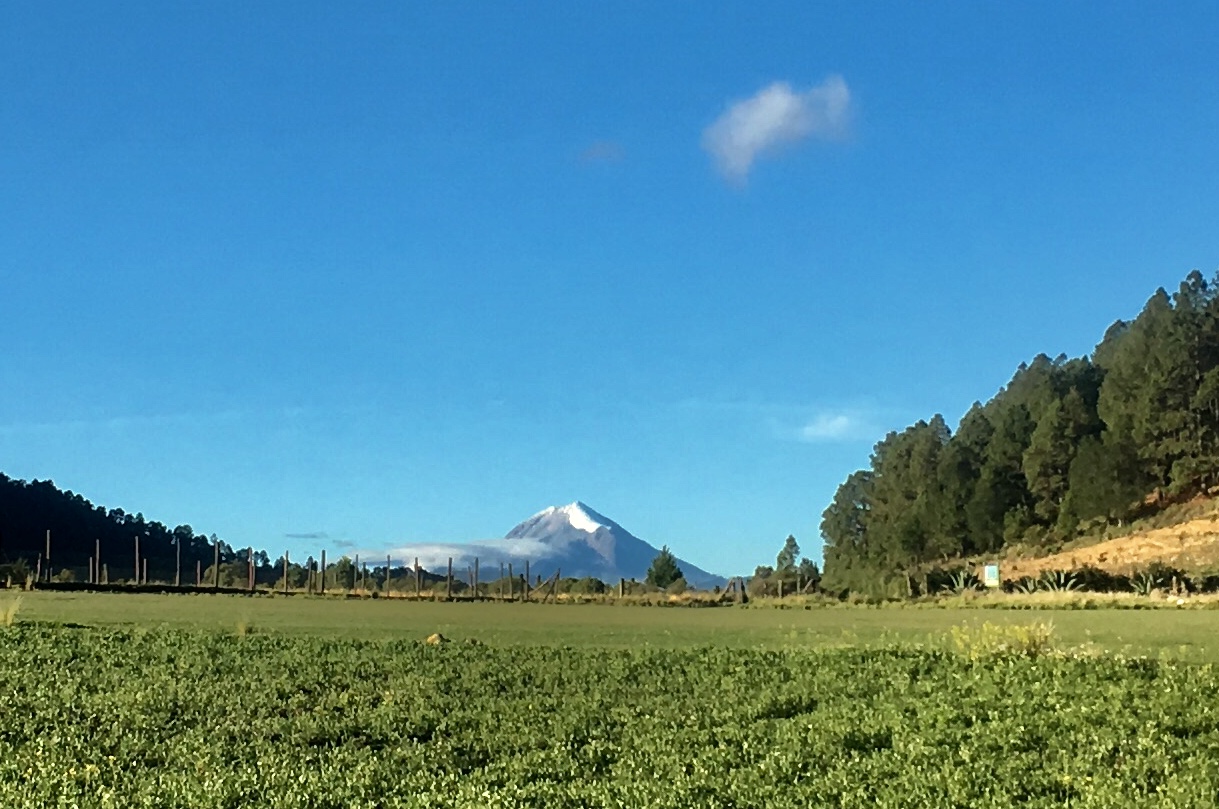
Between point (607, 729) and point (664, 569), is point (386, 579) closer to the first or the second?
point (664, 569)

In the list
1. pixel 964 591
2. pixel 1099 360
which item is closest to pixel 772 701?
pixel 964 591

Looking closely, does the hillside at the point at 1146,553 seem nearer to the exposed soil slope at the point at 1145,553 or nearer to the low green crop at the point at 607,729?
the exposed soil slope at the point at 1145,553

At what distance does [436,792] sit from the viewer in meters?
8.66

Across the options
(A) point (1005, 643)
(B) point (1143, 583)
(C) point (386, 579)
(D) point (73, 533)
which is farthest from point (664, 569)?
(A) point (1005, 643)

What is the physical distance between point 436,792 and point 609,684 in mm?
5557

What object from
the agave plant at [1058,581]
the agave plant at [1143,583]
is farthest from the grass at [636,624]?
the agave plant at [1058,581]

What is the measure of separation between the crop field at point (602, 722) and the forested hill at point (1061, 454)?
40624 millimetres

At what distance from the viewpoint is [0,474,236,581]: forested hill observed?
3063 inches

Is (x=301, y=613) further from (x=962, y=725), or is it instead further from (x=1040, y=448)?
(x=1040, y=448)

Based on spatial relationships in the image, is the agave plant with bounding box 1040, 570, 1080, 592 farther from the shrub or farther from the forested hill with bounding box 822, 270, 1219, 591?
the shrub

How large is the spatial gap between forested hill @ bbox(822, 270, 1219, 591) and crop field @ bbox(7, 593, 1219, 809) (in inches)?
1599

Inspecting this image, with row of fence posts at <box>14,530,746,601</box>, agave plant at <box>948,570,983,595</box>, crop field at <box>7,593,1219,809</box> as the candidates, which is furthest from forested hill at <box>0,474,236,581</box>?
crop field at <box>7,593,1219,809</box>

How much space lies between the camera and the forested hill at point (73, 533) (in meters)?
77.8

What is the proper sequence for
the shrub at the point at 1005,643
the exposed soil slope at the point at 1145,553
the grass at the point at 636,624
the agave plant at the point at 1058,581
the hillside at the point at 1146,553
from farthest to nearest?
the exposed soil slope at the point at 1145,553, the hillside at the point at 1146,553, the agave plant at the point at 1058,581, the grass at the point at 636,624, the shrub at the point at 1005,643
